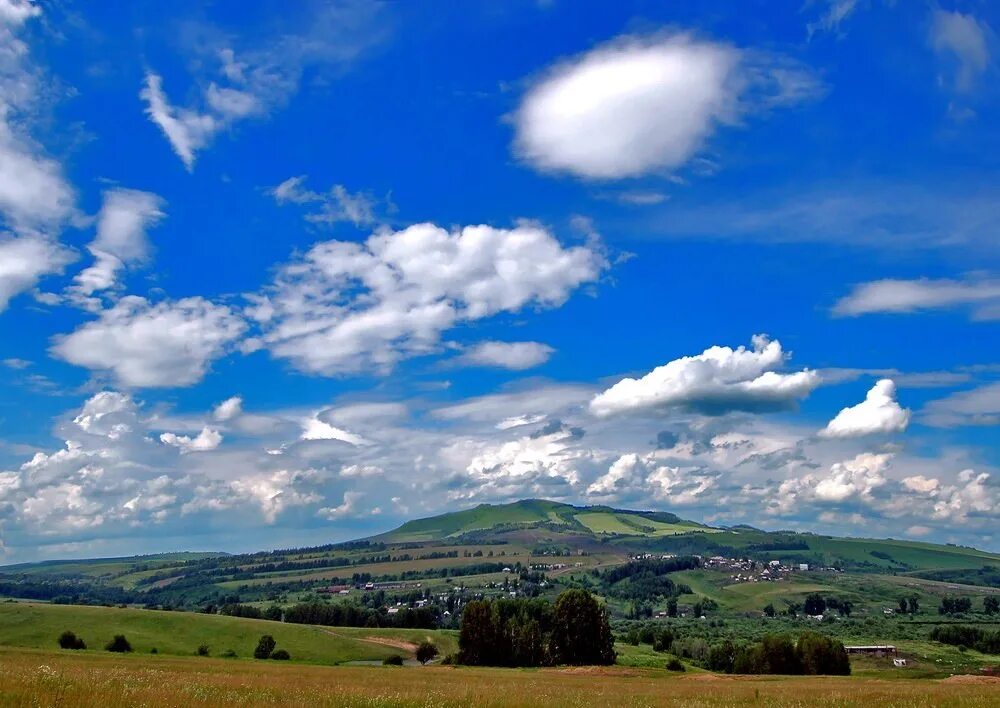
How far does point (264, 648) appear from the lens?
123 metres

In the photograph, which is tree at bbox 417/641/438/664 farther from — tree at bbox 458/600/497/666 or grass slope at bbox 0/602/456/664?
tree at bbox 458/600/497/666

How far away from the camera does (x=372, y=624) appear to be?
626 feet

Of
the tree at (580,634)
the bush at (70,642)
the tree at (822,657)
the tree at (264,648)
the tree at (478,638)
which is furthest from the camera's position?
the tree at (264,648)

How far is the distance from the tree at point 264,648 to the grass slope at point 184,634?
10.4 feet

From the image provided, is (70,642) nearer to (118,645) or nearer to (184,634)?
(118,645)

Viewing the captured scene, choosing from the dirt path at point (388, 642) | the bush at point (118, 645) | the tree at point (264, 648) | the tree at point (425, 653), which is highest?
the bush at point (118, 645)

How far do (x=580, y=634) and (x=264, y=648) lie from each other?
51974mm

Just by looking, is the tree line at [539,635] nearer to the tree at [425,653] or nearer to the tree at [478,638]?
the tree at [478,638]

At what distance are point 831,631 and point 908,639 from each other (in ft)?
85.3

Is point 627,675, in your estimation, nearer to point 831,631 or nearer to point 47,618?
point 47,618

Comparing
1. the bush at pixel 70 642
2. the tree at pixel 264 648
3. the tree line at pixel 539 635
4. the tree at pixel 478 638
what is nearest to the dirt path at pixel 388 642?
the tree at pixel 264 648

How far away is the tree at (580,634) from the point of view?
120 m

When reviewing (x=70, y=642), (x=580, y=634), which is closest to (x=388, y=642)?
(x=580, y=634)

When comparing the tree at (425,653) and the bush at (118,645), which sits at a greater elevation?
the bush at (118,645)
